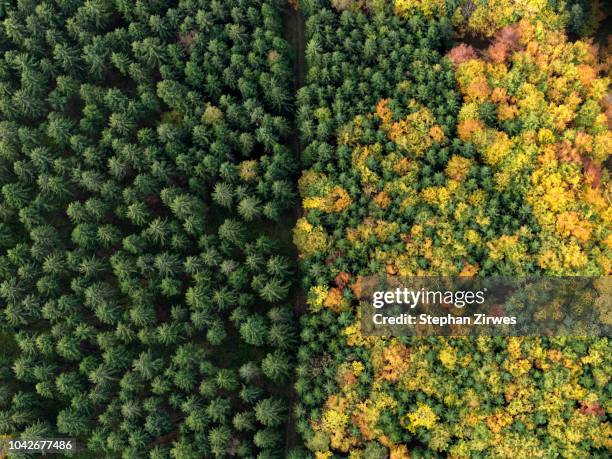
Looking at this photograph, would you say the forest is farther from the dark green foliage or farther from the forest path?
the forest path

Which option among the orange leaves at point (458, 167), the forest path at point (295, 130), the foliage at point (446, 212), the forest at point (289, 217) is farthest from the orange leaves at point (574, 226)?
the forest path at point (295, 130)

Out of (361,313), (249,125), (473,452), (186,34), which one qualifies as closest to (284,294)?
(361,313)

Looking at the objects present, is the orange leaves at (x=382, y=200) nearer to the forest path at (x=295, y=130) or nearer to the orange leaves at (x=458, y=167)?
the orange leaves at (x=458, y=167)

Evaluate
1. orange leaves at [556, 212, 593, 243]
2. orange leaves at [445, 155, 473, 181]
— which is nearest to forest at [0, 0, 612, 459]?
orange leaves at [445, 155, 473, 181]

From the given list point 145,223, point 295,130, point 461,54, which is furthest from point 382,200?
point 145,223

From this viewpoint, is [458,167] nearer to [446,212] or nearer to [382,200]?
[446,212]
